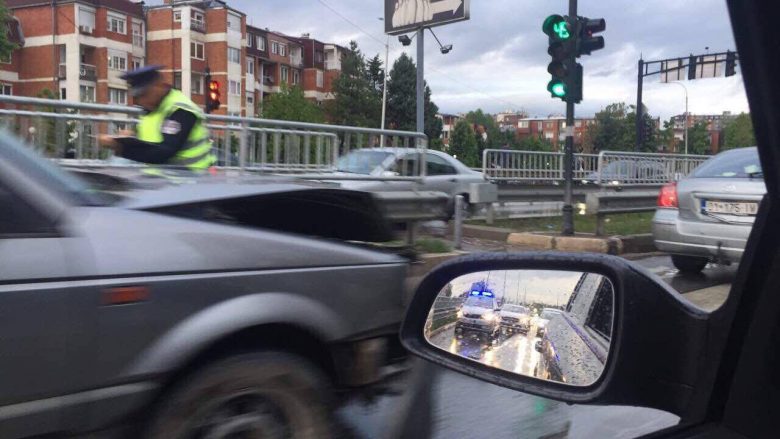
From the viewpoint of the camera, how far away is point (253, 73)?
2958 inches

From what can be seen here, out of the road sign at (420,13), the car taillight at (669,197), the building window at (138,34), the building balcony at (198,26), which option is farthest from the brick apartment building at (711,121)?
the building window at (138,34)

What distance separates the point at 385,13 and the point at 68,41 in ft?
132

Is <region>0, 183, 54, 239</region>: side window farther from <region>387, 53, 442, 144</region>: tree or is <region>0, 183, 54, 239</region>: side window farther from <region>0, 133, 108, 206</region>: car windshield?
<region>387, 53, 442, 144</region>: tree

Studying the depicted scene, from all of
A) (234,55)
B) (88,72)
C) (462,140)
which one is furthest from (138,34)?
(462,140)

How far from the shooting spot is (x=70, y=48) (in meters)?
57.7

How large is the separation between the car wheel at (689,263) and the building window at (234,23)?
210ft

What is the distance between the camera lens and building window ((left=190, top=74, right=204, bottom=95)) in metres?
64.7

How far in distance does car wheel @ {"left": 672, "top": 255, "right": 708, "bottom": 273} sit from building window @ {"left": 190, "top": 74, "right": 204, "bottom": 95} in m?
62.0

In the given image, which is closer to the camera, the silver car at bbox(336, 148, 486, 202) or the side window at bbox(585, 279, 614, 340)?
the side window at bbox(585, 279, 614, 340)

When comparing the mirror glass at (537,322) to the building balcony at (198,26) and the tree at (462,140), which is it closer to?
the tree at (462,140)

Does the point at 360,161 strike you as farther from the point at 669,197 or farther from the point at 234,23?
the point at 234,23

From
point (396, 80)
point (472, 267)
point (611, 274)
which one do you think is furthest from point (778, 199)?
point (396, 80)

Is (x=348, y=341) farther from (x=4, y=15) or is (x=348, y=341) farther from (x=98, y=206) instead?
(x=4, y=15)

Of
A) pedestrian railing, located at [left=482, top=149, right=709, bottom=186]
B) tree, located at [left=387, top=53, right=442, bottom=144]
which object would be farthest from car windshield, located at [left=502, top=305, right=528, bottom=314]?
tree, located at [left=387, top=53, right=442, bottom=144]
